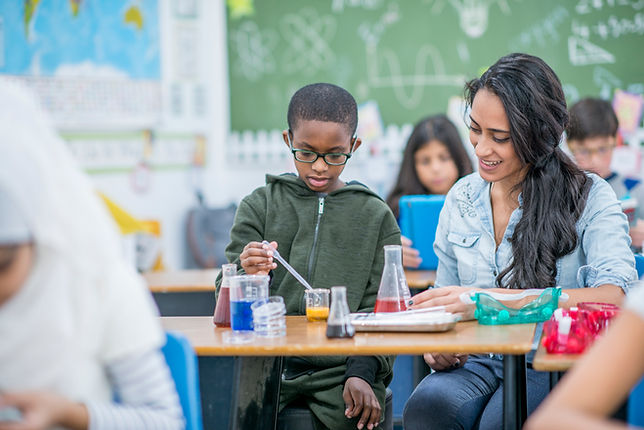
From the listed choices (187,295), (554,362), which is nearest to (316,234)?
(554,362)

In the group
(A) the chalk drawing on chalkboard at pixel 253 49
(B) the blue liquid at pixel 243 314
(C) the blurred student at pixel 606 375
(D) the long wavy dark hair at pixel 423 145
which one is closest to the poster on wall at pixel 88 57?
(A) the chalk drawing on chalkboard at pixel 253 49

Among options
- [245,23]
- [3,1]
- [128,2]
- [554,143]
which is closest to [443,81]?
[245,23]

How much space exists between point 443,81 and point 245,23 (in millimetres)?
1508

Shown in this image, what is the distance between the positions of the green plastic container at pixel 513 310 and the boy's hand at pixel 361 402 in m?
0.37

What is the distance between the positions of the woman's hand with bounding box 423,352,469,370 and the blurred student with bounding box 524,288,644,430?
3.90ft

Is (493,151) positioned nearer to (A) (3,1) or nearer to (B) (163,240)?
(A) (3,1)

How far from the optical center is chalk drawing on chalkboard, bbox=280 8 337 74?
610 cm

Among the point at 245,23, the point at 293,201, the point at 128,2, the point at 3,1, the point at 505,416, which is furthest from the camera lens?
the point at 245,23

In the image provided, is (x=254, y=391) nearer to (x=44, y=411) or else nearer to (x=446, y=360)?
(x=446, y=360)

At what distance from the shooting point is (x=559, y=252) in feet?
7.90

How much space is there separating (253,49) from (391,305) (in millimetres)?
4416

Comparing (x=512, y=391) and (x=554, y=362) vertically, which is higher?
(x=554, y=362)

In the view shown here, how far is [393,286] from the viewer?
2121mm

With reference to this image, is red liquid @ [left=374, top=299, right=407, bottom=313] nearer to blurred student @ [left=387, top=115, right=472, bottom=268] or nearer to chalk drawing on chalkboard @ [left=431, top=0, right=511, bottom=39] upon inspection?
blurred student @ [left=387, top=115, right=472, bottom=268]
